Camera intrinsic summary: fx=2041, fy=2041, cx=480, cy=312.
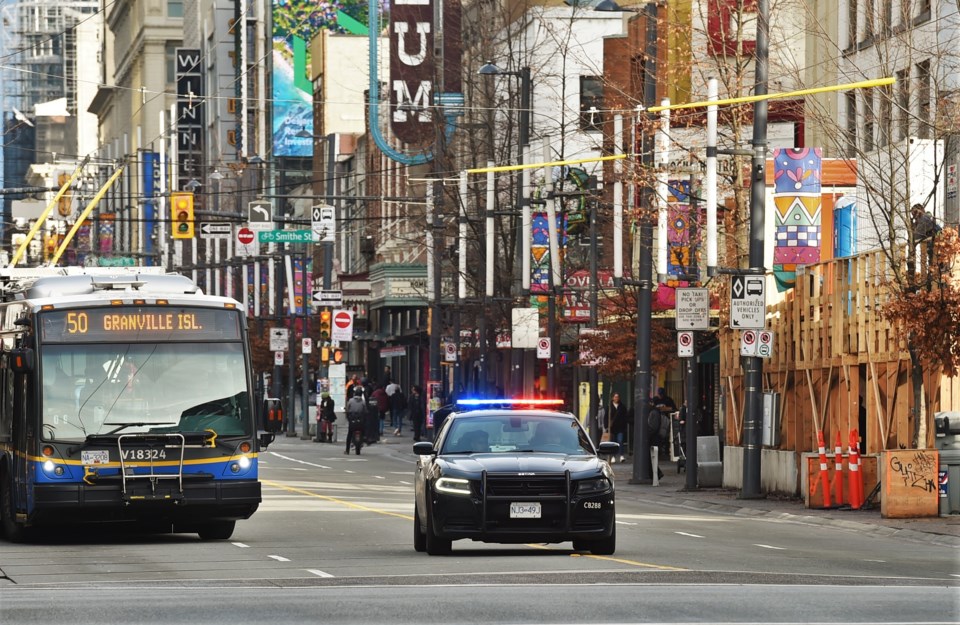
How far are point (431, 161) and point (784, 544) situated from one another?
36754mm

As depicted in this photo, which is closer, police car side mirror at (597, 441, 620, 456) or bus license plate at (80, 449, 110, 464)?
police car side mirror at (597, 441, 620, 456)

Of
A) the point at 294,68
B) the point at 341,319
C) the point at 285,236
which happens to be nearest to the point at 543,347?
the point at 285,236

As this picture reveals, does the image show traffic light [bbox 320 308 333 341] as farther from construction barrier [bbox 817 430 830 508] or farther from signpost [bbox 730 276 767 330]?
construction barrier [bbox 817 430 830 508]

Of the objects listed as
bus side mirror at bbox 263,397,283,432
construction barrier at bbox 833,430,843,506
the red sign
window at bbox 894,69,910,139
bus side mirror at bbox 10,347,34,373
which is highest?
window at bbox 894,69,910,139

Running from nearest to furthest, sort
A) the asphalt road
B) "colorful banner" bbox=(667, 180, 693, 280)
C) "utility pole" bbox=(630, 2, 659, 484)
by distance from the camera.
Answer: the asphalt road, "colorful banner" bbox=(667, 180, 693, 280), "utility pole" bbox=(630, 2, 659, 484)

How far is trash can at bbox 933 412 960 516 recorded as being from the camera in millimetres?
28844

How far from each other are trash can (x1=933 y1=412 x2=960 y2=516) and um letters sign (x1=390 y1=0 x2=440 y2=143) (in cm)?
3759

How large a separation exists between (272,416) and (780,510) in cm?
1052

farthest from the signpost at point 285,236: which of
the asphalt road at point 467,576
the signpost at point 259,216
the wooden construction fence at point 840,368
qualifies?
the asphalt road at point 467,576

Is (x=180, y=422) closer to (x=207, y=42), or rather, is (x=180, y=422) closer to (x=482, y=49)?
(x=482, y=49)

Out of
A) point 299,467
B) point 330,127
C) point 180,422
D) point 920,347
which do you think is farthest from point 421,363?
point 180,422

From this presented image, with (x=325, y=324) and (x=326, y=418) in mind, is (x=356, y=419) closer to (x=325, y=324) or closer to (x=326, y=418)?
(x=326, y=418)

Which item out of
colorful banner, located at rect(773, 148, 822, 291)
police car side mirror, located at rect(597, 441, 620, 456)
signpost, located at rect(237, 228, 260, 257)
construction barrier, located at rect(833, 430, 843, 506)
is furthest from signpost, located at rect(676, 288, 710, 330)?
signpost, located at rect(237, 228, 260, 257)

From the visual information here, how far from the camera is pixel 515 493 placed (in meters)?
19.8
